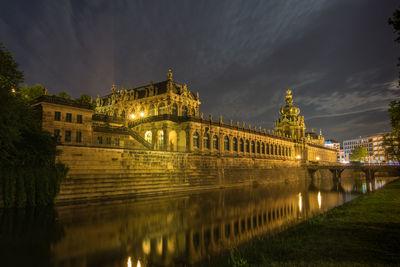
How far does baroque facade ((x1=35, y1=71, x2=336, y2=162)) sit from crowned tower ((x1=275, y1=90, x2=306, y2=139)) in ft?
33.1

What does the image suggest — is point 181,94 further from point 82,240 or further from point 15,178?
point 82,240

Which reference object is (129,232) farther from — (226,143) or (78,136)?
(226,143)

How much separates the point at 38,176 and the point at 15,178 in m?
1.79

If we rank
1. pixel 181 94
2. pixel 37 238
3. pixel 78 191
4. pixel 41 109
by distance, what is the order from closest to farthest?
pixel 37 238 → pixel 78 191 → pixel 41 109 → pixel 181 94

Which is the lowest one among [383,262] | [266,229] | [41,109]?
[266,229]

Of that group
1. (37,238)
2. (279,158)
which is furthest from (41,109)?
(279,158)

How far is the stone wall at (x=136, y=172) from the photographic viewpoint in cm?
2794

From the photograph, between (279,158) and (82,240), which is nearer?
Answer: (82,240)

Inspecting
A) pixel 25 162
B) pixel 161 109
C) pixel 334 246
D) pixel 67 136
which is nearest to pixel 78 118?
pixel 67 136

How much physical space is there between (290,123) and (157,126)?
6210cm

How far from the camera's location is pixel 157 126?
47094mm

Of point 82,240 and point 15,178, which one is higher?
point 15,178

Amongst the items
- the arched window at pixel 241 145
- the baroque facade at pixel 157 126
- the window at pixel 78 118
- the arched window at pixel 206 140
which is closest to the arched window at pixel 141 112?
the baroque facade at pixel 157 126

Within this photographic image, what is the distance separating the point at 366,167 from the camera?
6606 centimetres
